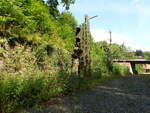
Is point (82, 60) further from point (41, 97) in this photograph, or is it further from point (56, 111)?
point (56, 111)

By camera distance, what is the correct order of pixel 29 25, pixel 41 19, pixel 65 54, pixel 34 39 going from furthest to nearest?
1. pixel 41 19
2. pixel 29 25
3. pixel 34 39
4. pixel 65 54

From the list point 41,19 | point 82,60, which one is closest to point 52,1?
point 41,19

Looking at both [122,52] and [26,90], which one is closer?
[26,90]

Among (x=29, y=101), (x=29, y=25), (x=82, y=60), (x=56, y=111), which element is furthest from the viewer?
(x=29, y=25)

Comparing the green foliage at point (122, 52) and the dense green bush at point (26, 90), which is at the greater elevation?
the green foliage at point (122, 52)

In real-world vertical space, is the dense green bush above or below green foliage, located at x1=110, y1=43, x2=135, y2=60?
below

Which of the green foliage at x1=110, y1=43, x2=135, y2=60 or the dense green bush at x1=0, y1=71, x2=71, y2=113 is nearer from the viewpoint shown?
the dense green bush at x1=0, y1=71, x2=71, y2=113

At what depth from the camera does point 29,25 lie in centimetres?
2366

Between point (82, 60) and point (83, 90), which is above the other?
point (82, 60)

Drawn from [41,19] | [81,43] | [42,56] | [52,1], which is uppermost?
A: [52,1]

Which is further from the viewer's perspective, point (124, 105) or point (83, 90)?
point (83, 90)

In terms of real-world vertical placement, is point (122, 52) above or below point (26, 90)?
above

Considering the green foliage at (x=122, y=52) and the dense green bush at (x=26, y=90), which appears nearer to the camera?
the dense green bush at (x=26, y=90)

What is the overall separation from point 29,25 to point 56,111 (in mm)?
16712
